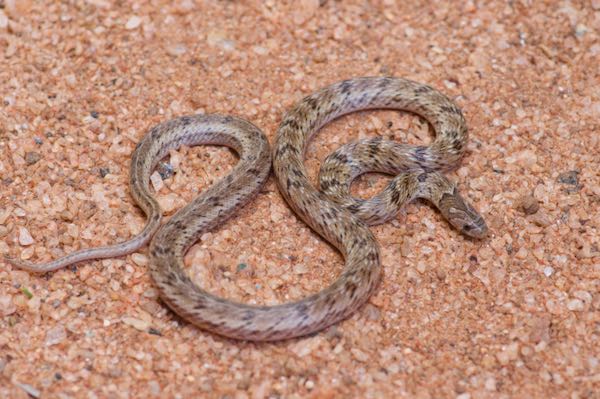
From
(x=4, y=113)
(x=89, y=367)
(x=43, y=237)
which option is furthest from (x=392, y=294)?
(x=4, y=113)

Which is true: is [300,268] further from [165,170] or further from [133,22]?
[133,22]

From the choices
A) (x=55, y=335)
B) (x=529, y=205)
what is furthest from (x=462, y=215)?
(x=55, y=335)

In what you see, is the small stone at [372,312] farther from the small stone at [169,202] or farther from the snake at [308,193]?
the small stone at [169,202]

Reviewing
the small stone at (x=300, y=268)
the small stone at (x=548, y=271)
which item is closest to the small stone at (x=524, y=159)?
the small stone at (x=548, y=271)

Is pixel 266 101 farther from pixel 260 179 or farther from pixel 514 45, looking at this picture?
pixel 514 45

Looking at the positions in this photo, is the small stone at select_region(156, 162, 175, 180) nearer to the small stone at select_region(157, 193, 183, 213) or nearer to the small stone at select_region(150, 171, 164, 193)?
the small stone at select_region(150, 171, 164, 193)

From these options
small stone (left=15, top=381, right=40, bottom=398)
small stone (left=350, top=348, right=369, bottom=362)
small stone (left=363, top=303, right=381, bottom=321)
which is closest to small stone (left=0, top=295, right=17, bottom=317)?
small stone (left=15, top=381, right=40, bottom=398)
